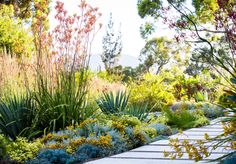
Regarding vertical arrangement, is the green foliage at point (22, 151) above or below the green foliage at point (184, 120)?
above

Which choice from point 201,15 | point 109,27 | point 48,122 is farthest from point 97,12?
point 109,27

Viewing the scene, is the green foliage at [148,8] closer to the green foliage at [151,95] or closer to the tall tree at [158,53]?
the green foliage at [151,95]

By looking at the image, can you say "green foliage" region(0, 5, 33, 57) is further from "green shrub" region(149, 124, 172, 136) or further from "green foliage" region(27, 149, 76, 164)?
"green foliage" region(27, 149, 76, 164)

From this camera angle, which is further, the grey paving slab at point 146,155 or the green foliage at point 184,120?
the green foliage at point 184,120

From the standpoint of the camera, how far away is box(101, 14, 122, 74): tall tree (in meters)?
23.3

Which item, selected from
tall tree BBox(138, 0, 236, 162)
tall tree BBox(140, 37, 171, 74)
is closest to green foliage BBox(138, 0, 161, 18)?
tall tree BBox(140, 37, 171, 74)

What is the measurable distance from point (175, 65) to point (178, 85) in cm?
927

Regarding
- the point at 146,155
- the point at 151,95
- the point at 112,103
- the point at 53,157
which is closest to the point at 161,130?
the point at 112,103

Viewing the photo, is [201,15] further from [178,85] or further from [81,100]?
[81,100]

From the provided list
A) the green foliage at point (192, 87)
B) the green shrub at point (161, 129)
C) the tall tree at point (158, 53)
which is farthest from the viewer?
the tall tree at point (158, 53)

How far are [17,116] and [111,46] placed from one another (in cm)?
1796

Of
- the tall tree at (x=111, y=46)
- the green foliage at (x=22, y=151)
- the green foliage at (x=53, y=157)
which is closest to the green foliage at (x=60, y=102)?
the green foliage at (x=22, y=151)

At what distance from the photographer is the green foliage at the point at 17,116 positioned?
18.9ft

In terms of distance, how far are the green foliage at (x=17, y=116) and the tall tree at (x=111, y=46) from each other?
1729cm
